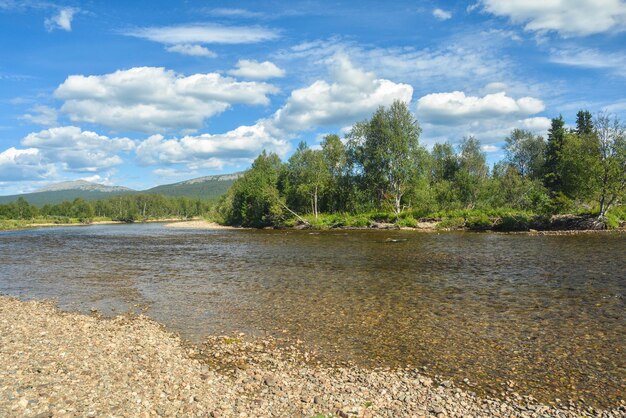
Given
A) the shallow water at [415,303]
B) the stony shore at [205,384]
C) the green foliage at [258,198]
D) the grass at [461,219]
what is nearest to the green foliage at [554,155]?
the grass at [461,219]

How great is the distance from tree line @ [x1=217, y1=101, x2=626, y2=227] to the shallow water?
23.2 meters

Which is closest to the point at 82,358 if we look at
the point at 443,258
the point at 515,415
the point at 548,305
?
the point at 515,415

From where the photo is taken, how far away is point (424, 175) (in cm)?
7744

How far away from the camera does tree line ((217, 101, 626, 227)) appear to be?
55.8 meters

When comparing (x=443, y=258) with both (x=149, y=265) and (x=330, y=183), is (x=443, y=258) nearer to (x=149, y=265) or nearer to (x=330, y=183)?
(x=149, y=265)

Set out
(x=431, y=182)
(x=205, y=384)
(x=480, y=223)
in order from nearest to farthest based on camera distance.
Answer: (x=205, y=384) < (x=480, y=223) < (x=431, y=182)

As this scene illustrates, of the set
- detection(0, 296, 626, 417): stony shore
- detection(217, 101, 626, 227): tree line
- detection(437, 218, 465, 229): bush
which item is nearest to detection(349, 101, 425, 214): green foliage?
detection(217, 101, 626, 227): tree line

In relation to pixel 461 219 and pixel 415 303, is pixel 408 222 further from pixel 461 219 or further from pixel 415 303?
pixel 415 303

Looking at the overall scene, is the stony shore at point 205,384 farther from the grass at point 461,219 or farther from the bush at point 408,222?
the bush at point 408,222

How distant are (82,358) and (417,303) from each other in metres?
13.8

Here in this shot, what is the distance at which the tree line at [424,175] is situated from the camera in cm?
5581

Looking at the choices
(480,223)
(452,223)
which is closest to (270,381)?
(480,223)

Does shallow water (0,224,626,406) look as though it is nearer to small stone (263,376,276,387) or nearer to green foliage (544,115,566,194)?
small stone (263,376,276,387)

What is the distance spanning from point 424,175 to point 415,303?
6179cm
